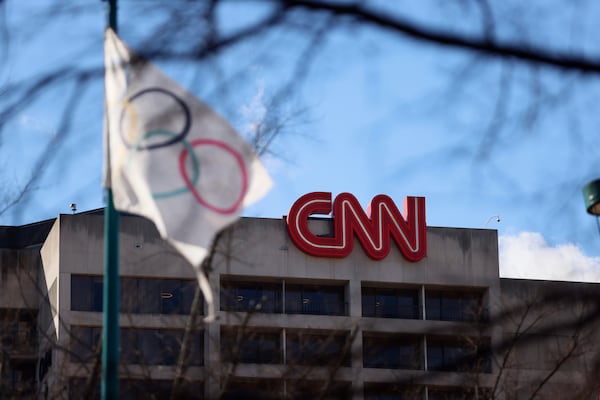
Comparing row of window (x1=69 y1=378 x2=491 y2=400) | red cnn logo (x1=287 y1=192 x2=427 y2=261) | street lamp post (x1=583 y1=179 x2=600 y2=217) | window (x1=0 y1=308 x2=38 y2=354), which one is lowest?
row of window (x1=69 y1=378 x2=491 y2=400)

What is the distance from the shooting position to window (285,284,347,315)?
2189 inches

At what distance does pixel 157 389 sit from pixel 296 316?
38.6 meters

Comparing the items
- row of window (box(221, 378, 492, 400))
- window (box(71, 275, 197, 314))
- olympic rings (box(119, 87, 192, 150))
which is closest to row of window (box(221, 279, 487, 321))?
window (box(71, 275, 197, 314))

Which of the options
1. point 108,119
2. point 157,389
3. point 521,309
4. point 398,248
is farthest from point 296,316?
point 521,309

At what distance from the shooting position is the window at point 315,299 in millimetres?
55594

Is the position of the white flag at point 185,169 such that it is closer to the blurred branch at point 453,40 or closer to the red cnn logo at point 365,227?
the blurred branch at point 453,40

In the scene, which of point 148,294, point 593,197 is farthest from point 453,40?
point 148,294

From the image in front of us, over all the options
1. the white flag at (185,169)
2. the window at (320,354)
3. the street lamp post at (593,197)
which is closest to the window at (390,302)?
the window at (320,354)

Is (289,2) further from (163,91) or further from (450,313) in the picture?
(450,313)

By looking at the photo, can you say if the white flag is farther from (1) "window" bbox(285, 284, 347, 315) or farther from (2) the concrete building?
(1) "window" bbox(285, 284, 347, 315)

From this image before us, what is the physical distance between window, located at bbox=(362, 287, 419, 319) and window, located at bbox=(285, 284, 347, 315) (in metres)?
1.01

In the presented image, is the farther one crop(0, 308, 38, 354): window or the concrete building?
the concrete building

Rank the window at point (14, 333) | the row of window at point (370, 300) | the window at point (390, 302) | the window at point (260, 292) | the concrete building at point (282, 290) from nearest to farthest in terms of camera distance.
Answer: the window at point (14, 333), the concrete building at point (282, 290), the window at point (260, 292), the row of window at point (370, 300), the window at point (390, 302)

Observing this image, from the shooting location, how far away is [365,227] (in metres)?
56.2
